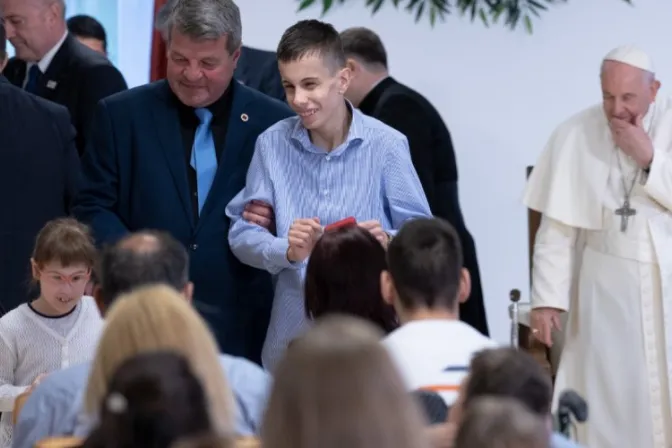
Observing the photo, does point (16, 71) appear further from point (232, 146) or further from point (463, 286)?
point (463, 286)

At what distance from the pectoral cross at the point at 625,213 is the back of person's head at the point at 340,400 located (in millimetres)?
3328

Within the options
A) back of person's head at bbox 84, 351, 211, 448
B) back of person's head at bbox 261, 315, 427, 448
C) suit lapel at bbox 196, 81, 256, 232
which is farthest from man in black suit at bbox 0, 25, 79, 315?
back of person's head at bbox 261, 315, 427, 448

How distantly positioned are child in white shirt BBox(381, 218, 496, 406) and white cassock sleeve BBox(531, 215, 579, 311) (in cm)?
179

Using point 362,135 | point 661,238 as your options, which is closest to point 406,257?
point 362,135

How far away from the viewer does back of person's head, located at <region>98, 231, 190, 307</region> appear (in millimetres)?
3230

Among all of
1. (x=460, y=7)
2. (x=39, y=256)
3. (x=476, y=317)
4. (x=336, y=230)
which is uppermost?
(x=460, y=7)

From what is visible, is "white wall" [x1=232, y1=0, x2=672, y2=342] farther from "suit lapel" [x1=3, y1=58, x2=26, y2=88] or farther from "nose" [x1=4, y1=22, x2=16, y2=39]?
"nose" [x1=4, y1=22, x2=16, y2=39]

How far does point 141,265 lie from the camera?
323cm

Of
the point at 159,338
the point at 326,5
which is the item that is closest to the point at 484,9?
the point at 326,5

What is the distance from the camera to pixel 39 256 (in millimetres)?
4484

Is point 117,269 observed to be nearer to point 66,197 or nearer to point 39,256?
point 39,256

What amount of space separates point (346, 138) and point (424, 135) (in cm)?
198

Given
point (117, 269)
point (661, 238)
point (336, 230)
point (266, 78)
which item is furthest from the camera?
point (266, 78)

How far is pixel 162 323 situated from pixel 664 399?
3.17 m
